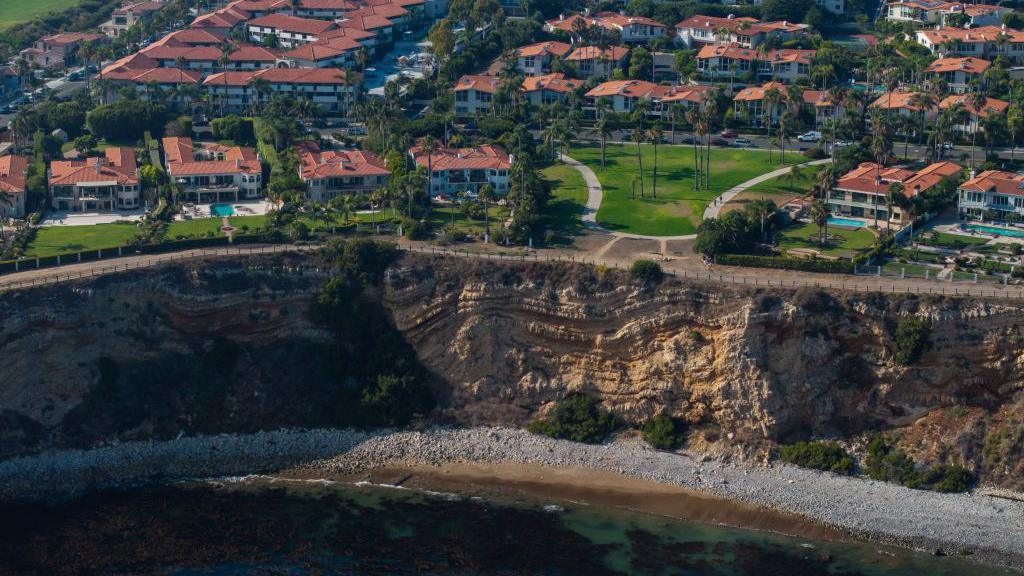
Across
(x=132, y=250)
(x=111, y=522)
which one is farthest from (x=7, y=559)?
(x=132, y=250)

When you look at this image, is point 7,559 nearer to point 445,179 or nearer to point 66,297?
point 66,297

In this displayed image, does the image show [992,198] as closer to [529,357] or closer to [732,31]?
[529,357]

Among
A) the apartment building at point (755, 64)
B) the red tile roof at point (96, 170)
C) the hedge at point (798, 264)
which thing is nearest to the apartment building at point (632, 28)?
the apartment building at point (755, 64)

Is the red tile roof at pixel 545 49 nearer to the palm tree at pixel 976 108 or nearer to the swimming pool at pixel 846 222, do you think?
the palm tree at pixel 976 108

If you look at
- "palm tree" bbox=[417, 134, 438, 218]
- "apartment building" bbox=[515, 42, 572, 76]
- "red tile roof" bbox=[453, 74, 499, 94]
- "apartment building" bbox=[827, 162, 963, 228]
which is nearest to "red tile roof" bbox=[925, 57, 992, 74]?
"apartment building" bbox=[827, 162, 963, 228]

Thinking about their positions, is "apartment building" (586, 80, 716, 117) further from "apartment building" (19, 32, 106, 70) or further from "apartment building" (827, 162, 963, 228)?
"apartment building" (19, 32, 106, 70)

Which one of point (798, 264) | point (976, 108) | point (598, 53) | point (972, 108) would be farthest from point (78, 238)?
point (972, 108)
